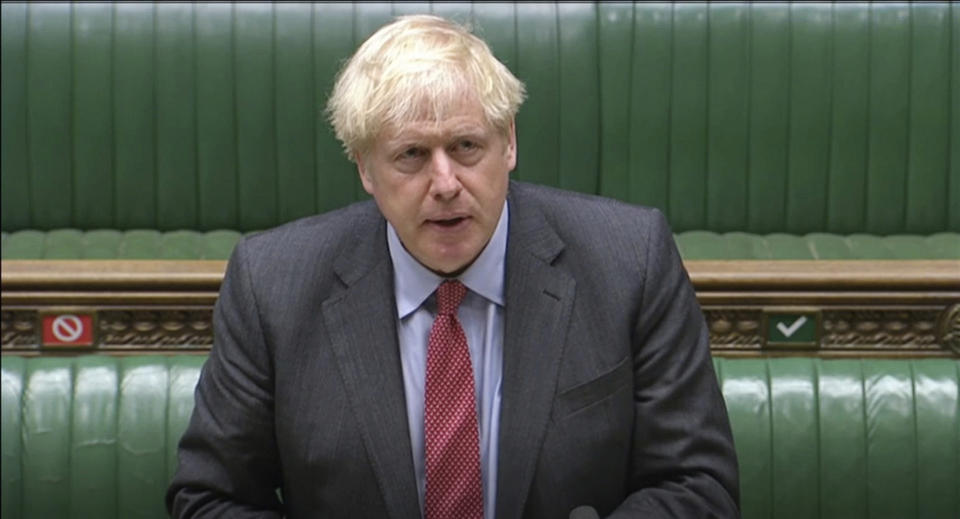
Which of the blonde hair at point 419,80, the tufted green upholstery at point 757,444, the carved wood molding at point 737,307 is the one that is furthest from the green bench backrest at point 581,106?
the blonde hair at point 419,80

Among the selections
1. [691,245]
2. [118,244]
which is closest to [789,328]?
[691,245]

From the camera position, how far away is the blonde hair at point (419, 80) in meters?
1.54

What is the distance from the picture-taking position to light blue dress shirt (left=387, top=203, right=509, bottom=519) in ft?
5.47

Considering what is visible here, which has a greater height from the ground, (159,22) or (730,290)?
(159,22)

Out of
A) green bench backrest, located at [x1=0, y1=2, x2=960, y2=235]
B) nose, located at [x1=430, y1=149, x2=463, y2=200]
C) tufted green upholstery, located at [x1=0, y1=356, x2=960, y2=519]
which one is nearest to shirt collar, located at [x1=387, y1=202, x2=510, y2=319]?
nose, located at [x1=430, y1=149, x2=463, y2=200]

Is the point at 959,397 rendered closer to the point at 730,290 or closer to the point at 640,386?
the point at 730,290

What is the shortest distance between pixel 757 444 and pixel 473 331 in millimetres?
1031

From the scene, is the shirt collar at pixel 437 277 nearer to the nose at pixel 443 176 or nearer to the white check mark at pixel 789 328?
the nose at pixel 443 176

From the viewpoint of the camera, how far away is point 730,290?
8.86ft

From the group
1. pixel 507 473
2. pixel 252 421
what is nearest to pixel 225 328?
pixel 252 421

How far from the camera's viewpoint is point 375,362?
65.7 inches

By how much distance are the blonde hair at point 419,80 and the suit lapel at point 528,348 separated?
0.17 meters

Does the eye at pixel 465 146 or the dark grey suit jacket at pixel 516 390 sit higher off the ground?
the eye at pixel 465 146

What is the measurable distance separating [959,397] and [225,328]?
4.56 feet
